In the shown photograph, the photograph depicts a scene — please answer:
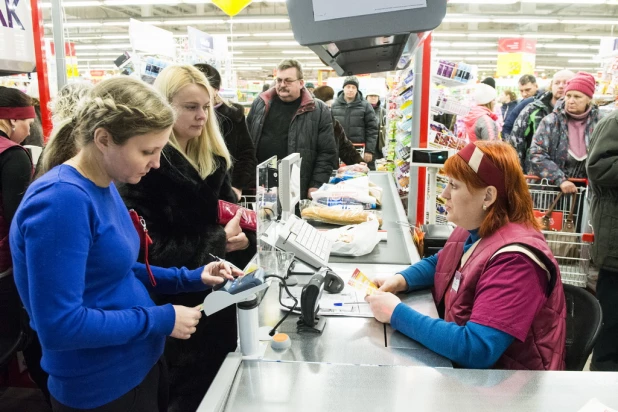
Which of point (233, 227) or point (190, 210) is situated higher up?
point (190, 210)

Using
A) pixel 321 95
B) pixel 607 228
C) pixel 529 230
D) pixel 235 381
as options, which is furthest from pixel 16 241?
pixel 321 95

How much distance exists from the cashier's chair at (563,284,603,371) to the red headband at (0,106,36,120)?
273cm

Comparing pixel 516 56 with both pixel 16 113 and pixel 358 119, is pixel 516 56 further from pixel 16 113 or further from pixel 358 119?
pixel 16 113

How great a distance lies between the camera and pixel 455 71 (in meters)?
4.17

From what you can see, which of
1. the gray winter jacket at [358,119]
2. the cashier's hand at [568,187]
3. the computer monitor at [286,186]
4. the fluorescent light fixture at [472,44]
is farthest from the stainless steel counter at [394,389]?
the fluorescent light fixture at [472,44]

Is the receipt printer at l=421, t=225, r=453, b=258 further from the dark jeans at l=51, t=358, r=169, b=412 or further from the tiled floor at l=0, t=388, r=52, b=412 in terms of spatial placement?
the tiled floor at l=0, t=388, r=52, b=412

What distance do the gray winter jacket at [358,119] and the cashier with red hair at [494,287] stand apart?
548cm

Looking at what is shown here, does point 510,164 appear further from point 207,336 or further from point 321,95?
point 321,95

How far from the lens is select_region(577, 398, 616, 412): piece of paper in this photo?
119 cm

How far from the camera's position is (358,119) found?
7109mm

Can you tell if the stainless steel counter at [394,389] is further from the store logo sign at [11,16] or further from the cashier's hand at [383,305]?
the store logo sign at [11,16]

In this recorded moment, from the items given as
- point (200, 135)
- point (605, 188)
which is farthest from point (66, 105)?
point (605, 188)

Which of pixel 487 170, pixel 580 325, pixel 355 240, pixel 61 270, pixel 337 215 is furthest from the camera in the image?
pixel 337 215

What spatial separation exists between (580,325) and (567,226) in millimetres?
2338
